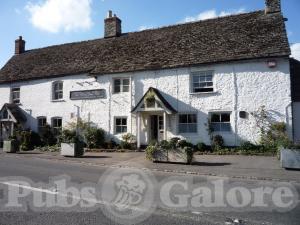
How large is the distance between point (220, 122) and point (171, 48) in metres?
6.52

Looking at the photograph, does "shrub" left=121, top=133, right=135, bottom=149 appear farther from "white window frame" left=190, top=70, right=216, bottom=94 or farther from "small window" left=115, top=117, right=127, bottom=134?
"white window frame" left=190, top=70, right=216, bottom=94

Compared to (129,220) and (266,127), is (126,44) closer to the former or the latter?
(266,127)

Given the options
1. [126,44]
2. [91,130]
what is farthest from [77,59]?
[91,130]

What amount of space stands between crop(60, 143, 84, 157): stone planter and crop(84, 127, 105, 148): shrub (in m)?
4.38

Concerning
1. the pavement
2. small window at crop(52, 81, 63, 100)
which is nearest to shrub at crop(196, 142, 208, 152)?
the pavement

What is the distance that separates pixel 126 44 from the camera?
25.1 meters

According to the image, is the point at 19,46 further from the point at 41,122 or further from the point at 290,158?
the point at 290,158

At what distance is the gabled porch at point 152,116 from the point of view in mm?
20203

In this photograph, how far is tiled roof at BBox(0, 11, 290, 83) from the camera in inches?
770

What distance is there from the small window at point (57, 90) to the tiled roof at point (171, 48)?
31.6 inches

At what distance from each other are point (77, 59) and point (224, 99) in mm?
13015

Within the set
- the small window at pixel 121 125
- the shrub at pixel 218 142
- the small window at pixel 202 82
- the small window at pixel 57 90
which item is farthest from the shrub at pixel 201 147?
the small window at pixel 57 90

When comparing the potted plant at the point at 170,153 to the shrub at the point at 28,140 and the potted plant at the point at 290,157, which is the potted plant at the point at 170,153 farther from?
the shrub at the point at 28,140

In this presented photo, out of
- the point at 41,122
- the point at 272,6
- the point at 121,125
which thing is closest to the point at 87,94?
the point at 121,125
